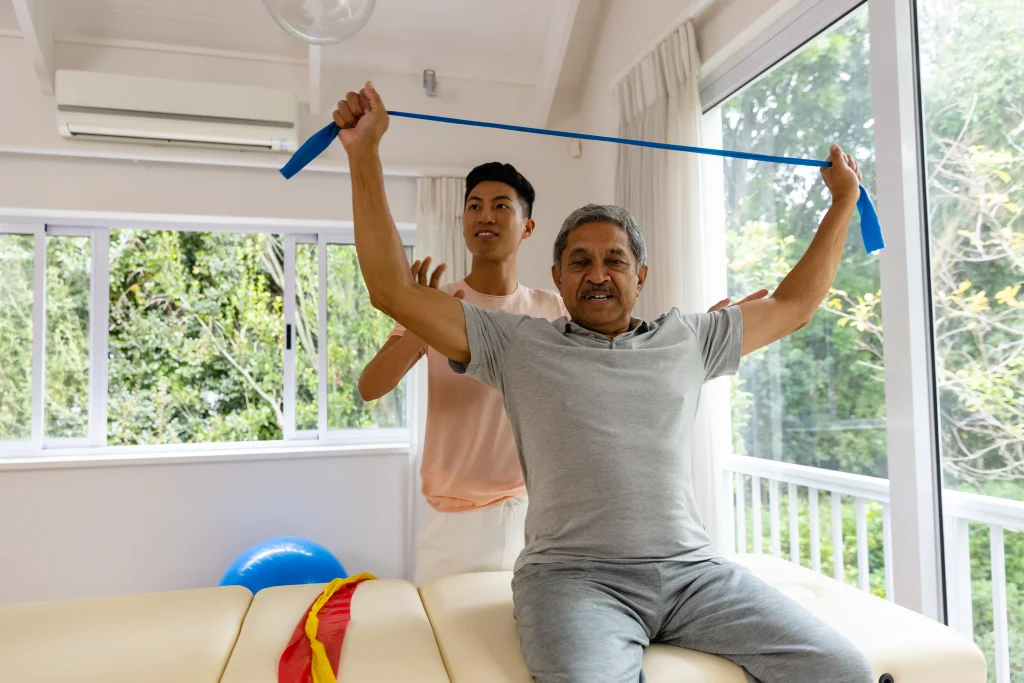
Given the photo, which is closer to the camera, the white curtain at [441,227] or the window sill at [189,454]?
the window sill at [189,454]

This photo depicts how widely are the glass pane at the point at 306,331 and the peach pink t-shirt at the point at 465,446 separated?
2315 mm

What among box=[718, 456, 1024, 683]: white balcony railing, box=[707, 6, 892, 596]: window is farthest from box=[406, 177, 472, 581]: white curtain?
box=[718, 456, 1024, 683]: white balcony railing

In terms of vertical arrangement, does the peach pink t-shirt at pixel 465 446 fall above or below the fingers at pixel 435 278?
below

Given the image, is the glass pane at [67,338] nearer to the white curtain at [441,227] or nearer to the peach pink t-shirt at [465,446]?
the white curtain at [441,227]

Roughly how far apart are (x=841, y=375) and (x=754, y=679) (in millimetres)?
1354

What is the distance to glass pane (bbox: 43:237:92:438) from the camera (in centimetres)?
353

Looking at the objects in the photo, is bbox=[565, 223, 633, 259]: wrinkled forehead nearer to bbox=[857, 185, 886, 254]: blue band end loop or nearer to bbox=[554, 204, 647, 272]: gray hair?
bbox=[554, 204, 647, 272]: gray hair

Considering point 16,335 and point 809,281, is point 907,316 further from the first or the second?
point 16,335

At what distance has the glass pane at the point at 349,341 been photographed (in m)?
3.79

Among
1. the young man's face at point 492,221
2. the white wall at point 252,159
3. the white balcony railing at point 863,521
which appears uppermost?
the white wall at point 252,159

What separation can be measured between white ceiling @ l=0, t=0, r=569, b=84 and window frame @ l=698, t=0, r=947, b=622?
1.79 m

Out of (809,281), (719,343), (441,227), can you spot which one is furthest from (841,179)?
(441,227)

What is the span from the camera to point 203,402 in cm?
516

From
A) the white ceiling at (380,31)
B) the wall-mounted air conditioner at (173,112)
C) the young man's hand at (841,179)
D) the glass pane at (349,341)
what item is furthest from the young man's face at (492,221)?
the glass pane at (349,341)
